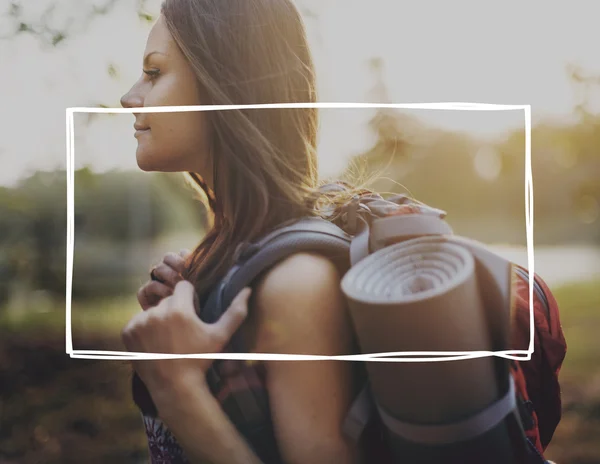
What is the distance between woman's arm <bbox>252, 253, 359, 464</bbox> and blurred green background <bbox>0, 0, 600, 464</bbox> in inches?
12.7

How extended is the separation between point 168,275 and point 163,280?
23 mm

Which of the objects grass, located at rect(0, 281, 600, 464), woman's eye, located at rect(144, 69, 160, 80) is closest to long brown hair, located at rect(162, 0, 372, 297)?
woman's eye, located at rect(144, 69, 160, 80)

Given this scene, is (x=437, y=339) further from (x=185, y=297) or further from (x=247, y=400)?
(x=185, y=297)

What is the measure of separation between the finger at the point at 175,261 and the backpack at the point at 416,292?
138 mm

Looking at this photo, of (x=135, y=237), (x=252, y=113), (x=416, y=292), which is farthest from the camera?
(x=135, y=237)

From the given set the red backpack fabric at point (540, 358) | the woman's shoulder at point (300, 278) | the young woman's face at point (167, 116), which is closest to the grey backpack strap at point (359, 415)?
the woman's shoulder at point (300, 278)

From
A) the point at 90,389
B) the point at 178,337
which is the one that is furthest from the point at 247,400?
the point at 90,389

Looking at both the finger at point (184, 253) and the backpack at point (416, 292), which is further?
the finger at point (184, 253)

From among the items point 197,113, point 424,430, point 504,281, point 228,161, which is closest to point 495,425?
point 424,430

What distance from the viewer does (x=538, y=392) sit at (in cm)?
186

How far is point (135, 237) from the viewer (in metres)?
1.92

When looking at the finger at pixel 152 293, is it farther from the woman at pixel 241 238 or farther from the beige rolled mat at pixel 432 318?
the beige rolled mat at pixel 432 318

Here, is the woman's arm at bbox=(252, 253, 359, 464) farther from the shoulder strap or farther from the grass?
the grass

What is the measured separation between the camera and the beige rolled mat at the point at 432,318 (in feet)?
5.62
